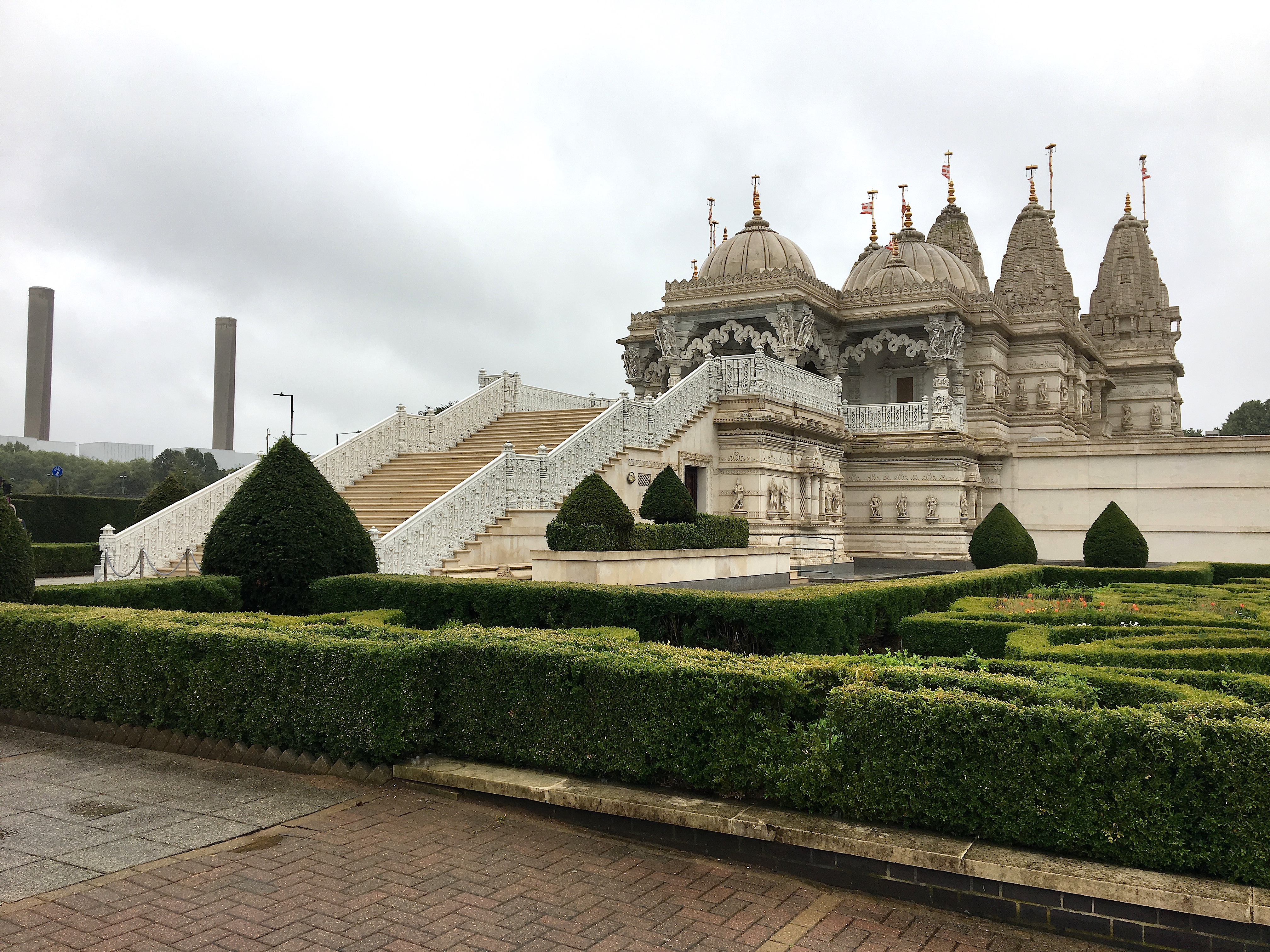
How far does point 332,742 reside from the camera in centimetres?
774

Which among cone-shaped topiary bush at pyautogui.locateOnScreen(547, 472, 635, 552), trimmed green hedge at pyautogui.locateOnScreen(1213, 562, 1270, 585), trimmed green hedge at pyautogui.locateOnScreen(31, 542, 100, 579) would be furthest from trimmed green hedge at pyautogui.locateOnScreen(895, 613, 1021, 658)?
trimmed green hedge at pyautogui.locateOnScreen(31, 542, 100, 579)

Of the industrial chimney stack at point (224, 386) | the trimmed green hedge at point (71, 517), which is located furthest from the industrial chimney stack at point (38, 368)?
the trimmed green hedge at point (71, 517)

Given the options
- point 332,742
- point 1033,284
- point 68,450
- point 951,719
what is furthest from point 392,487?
point 68,450

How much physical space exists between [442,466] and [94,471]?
72.4 m

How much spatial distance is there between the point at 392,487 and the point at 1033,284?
102 ft

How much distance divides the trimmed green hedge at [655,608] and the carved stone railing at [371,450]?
3950mm

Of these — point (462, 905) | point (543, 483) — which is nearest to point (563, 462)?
point (543, 483)

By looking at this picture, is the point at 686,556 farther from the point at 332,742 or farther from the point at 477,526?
the point at 332,742

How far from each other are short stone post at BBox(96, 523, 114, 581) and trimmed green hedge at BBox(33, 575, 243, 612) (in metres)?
4.56

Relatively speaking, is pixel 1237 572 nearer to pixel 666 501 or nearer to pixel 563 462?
pixel 666 501

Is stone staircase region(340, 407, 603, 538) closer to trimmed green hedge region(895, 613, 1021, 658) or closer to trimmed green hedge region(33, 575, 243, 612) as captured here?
trimmed green hedge region(33, 575, 243, 612)

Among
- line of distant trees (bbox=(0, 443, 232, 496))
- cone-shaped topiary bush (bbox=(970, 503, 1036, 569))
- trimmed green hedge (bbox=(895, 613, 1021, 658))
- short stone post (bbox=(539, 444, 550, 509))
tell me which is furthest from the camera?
line of distant trees (bbox=(0, 443, 232, 496))

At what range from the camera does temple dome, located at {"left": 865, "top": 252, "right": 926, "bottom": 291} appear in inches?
1307

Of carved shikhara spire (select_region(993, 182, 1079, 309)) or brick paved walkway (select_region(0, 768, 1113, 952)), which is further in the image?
carved shikhara spire (select_region(993, 182, 1079, 309))
